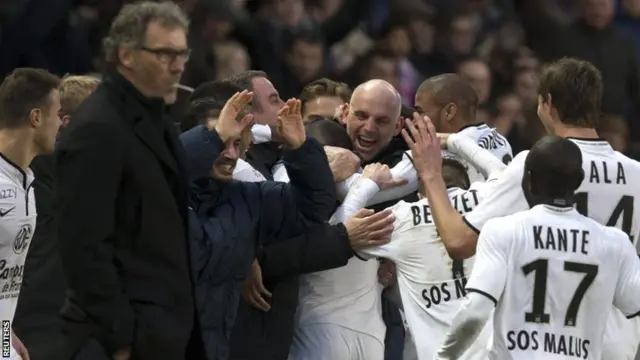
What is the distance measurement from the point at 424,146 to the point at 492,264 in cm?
113

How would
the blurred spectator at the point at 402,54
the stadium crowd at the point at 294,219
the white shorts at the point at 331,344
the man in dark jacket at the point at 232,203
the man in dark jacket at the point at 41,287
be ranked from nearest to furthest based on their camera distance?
the stadium crowd at the point at 294,219
the man in dark jacket at the point at 232,203
the man in dark jacket at the point at 41,287
the white shorts at the point at 331,344
the blurred spectator at the point at 402,54

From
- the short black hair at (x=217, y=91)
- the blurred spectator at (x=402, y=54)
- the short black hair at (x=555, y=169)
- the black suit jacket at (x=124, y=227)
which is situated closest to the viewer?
the black suit jacket at (x=124, y=227)

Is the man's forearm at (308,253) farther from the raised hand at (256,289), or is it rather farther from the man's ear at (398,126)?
the man's ear at (398,126)

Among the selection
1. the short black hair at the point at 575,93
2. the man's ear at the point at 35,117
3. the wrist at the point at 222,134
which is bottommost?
the man's ear at the point at 35,117

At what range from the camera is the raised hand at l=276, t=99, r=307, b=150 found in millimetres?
6648

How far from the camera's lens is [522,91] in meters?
13.6

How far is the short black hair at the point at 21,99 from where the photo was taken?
6.57 meters

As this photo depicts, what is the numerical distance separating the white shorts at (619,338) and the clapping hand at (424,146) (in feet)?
3.11

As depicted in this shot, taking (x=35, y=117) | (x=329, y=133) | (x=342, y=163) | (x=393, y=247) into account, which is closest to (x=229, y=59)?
(x=329, y=133)

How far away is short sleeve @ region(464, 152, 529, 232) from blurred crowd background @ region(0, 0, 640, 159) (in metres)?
4.84

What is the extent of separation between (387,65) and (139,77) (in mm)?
7125

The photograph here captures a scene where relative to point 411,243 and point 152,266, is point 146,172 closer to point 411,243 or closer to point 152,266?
point 152,266

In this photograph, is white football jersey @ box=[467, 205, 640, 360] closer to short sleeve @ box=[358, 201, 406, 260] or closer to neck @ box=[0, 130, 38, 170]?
short sleeve @ box=[358, 201, 406, 260]

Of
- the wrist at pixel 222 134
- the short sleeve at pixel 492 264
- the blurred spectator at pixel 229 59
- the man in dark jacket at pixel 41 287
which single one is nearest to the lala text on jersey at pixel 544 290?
the short sleeve at pixel 492 264
